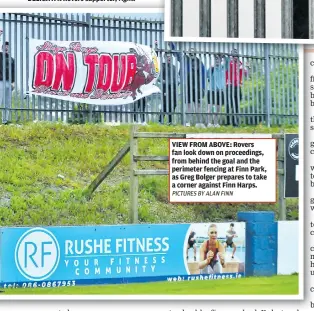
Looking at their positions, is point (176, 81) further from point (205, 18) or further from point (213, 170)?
point (213, 170)

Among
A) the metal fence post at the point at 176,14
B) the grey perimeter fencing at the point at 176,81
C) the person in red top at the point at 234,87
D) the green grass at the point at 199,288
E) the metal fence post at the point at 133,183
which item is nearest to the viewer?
the metal fence post at the point at 176,14

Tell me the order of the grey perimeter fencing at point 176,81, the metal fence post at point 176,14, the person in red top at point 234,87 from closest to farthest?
the metal fence post at point 176,14 → the grey perimeter fencing at point 176,81 → the person in red top at point 234,87

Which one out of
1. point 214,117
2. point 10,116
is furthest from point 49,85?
point 214,117

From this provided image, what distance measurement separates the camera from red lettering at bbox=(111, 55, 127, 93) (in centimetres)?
1966

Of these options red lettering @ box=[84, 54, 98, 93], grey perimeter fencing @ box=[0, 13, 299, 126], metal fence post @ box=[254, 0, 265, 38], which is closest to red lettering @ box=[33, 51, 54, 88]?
grey perimeter fencing @ box=[0, 13, 299, 126]

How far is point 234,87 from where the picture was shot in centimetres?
1988

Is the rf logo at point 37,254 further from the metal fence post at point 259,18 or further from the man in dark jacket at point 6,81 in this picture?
the metal fence post at point 259,18

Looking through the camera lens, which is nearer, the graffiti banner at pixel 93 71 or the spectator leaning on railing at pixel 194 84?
the graffiti banner at pixel 93 71

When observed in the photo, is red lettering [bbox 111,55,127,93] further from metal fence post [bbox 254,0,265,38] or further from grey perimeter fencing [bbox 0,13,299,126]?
metal fence post [bbox 254,0,265,38]

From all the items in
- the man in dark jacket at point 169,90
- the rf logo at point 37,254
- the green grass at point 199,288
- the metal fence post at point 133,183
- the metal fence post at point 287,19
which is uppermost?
the metal fence post at point 287,19

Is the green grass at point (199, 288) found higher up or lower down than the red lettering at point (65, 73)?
lower down

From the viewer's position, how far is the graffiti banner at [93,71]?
19547mm

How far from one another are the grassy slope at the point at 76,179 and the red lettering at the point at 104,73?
0.42 meters

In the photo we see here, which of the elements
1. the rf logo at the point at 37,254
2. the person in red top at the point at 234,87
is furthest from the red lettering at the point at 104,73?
the rf logo at the point at 37,254
